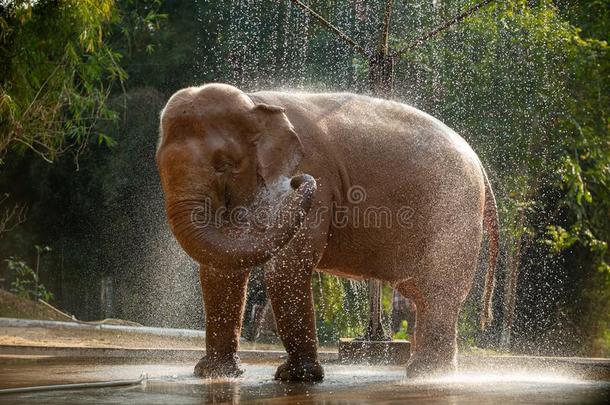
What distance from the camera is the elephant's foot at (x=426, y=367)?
23.8ft

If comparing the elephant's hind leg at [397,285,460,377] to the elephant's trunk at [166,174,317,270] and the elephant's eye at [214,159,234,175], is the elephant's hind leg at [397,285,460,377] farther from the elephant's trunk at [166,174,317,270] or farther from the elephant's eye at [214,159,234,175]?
the elephant's eye at [214,159,234,175]

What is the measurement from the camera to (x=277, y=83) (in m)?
19.6

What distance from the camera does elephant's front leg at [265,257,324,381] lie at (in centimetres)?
662

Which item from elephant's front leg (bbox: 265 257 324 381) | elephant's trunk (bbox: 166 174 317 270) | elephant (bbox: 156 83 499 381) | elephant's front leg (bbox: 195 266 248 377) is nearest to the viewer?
elephant's trunk (bbox: 166 174 317 270)

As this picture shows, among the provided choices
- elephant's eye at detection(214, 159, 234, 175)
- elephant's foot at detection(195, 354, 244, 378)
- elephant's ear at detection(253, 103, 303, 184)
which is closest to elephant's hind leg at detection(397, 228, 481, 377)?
elephant's foot at detection(195, 354, 244, 378)

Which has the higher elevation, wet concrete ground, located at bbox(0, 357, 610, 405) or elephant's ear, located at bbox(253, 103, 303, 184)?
elephant's ear, located at bbox(253, 103, 303, 184)

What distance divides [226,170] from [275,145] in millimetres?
379

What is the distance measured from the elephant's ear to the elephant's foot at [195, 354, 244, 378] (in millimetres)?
1345

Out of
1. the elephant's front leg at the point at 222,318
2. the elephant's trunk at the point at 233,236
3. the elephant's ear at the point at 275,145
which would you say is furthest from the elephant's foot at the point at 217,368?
the elephant's ear at the point at 275,145

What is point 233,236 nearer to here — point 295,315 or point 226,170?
point 226,170

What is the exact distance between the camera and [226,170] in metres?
6.48

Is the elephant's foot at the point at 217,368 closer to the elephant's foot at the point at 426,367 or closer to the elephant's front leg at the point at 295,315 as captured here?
the elephant's front leg at the point at 295,315

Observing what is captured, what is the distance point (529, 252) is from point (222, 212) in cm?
1381

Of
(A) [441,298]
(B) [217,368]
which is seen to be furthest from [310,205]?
(A) [441,298]
